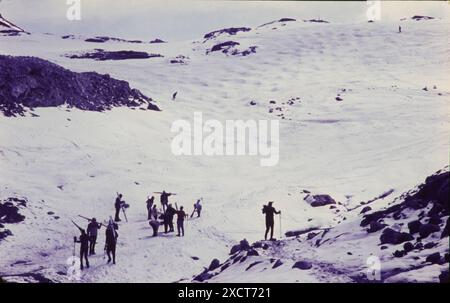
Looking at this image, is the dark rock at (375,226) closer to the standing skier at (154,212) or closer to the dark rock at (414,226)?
the dark rock at (414,226)

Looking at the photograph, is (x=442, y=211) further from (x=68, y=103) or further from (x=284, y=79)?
(x=284, y=79)

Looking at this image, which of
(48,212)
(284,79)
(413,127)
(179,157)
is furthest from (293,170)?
(284,79)

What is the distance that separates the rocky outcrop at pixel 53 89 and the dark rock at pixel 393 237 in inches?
1233

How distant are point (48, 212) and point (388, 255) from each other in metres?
18.3

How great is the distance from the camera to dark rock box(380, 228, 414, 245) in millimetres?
18922

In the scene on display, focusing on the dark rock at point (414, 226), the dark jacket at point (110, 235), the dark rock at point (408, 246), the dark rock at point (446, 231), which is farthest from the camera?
the dark jacket at point (110, 235)

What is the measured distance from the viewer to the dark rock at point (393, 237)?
62.1 ft

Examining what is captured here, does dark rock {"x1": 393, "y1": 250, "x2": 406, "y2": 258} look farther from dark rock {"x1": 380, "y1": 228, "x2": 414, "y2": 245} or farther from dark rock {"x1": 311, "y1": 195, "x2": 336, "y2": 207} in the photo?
dark rock {"x1": 311, "y1": 195, "x2": 336, "y2": 207}

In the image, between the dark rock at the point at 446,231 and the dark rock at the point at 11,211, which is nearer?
the dark rock at the point at 446,231

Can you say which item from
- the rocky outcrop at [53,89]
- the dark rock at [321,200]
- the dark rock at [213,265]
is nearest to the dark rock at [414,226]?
the dark rock at [213,265]

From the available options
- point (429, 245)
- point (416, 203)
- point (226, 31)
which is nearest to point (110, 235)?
point (416, 203)

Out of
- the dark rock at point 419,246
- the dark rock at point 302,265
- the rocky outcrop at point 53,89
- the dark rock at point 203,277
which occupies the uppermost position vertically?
the rocky outcrop at point 53,89

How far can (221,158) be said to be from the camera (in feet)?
141

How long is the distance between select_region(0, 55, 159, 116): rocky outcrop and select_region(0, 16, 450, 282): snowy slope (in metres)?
1.45
